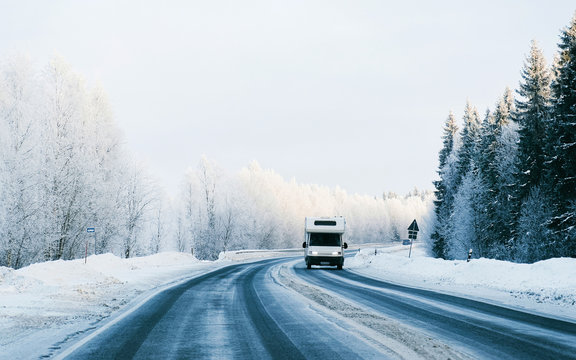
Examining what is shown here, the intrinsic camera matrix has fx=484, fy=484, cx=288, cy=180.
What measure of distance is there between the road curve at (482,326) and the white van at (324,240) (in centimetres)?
1631

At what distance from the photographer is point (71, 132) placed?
101 feet

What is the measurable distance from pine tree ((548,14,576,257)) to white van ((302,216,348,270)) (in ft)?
42.4

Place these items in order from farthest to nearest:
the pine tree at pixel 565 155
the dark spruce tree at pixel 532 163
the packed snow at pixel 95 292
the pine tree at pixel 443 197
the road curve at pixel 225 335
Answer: the pine tree at pixel 443 197 → the dark spruce tree at pixel 532 163 → the pine tree at pixel 565 155 → the packed snow at pixel 95 292 → the road curve at pixel 225 335

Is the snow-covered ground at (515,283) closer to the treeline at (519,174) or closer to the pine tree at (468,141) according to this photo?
the treeline at (519,174)

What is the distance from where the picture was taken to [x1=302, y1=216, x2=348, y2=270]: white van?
101 ft

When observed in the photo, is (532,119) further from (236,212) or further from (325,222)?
(236,212)

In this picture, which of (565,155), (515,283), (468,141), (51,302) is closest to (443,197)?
(468,141)

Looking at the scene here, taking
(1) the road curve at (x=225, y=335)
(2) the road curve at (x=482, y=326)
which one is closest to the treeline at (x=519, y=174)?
(2) the road curve at (x=482, y=326)

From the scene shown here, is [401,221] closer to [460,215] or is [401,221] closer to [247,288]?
[460,215]

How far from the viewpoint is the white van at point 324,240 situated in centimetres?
3064

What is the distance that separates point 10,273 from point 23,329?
25.4 ft

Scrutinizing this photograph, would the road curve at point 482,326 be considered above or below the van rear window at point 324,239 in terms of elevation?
below

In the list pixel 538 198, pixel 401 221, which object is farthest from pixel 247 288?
pixel 401 221

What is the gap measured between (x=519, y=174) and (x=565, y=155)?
8903 mm
